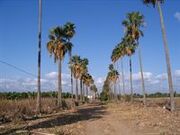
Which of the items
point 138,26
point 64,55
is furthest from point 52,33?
point 138,26

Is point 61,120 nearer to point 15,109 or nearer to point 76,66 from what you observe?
point 15,109

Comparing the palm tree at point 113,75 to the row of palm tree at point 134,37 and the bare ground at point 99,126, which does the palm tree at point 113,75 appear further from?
the bare ground at point 99,126

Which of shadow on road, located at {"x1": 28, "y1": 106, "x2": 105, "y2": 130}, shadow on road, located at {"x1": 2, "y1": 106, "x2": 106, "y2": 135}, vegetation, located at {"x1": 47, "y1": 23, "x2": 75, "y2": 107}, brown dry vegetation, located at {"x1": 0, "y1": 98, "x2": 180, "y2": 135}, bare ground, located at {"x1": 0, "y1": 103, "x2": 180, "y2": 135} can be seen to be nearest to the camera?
bare ground, located at {"x1": 0, "y1": 103, "x2": 180, "y2": 135}

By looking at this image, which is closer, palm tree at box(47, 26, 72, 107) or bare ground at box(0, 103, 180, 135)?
bare ground at box(0, 103, 180, 135)

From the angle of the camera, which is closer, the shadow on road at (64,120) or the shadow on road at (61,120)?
the shadow on road at (61,120)

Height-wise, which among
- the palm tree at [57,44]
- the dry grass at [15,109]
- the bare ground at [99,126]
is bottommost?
the bare ground at [99,126]

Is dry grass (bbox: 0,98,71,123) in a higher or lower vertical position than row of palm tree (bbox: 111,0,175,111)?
lower

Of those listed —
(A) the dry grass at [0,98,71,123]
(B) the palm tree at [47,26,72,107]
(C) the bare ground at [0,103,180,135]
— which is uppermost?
(B) the palm tree at [47,26,72,107]

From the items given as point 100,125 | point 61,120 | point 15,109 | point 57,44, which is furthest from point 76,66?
point 100,125

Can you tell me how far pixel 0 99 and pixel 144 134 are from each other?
15967mm

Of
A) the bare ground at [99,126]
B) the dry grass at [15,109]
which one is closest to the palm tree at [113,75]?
the dry grass at [15,109]

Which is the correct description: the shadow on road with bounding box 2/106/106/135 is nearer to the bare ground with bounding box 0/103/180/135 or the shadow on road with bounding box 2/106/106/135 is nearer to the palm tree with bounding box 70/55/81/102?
the bare ground with bounding box 0/103/180/135

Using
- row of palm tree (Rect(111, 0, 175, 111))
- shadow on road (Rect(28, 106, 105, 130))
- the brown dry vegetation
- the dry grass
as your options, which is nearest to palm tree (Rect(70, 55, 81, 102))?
row of palm tree (Rect(111, 0, 175, 111))

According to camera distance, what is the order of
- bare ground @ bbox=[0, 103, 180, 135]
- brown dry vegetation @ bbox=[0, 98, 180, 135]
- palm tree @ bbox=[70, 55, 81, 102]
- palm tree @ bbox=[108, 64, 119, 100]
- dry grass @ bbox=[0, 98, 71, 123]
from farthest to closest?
Answer: palm tree @ bbox=[108, 64, 119, 100], palm tree @ bbox=[70, 55, 81, 102], dry grass @ bbox=[0, 98, 71, 123], brown dry vegetation @ bbox=[0, 98, 180, 135], bare ground @ bbox=[0, 103, 180, 135]
